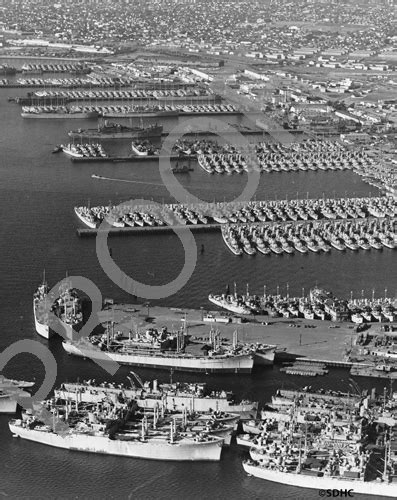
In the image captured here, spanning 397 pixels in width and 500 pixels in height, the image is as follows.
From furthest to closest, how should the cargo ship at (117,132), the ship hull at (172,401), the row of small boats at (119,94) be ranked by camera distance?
the row of small boats at (119,94)
the cargo ship at (117,132)
the ship hull at (172,401)

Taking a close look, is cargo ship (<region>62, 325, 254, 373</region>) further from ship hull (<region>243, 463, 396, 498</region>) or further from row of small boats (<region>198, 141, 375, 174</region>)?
row of small boats (<region>198, 141, 375, 174</region>)

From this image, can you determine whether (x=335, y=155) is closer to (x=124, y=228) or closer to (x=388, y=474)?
(x=124, y=228)

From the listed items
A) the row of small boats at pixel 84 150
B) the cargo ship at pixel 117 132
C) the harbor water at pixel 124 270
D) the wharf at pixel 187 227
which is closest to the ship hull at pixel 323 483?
the harbor water at pixel 124 270

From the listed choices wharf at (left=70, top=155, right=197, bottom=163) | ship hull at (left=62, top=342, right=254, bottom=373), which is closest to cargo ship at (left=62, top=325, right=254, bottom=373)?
ship hull at (left=62, top=342, right=254, bottom=373)

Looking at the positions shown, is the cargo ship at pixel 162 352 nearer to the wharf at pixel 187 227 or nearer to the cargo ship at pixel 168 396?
the cargo ship at pixel 168 396

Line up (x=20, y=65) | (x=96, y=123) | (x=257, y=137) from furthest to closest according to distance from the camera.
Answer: (x=20, y=65)
(x=96, y=123)
(x=257, y=137)

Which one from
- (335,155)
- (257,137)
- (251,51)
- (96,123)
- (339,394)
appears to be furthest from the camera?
(251,51)

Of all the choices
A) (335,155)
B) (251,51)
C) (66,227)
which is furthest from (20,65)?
(66,227)
